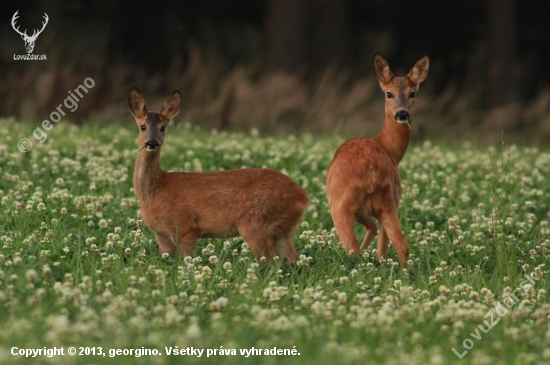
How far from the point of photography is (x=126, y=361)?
480cm

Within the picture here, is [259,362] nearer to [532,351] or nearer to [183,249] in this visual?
[532,351]

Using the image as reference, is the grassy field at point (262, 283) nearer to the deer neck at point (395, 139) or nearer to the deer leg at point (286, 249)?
the deer leg at point (286, 249)

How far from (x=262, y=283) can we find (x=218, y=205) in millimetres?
1011

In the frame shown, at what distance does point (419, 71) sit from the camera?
898 centimetres

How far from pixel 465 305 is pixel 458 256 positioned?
2418 millimetres

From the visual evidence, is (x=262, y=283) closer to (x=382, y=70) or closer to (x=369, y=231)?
(x=369, y=231)

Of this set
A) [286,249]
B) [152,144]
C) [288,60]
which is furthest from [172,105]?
[288,60]

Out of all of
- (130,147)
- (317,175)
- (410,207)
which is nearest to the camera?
(410,207)

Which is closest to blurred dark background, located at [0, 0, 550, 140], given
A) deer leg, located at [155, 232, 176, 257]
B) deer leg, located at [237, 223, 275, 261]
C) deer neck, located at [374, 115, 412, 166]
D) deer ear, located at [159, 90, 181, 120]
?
deer neck, located at [374, 115, 412, 166]

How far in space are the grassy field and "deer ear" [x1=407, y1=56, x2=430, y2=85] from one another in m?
1.18

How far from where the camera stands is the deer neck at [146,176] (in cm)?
793

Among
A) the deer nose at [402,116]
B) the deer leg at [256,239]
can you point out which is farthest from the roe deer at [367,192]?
the deer leg at [256,239]

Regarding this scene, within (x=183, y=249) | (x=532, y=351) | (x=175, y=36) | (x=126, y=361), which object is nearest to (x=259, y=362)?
(x=126, y=361)

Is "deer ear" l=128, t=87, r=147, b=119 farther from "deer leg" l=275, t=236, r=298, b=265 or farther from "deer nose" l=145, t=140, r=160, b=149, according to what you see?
"deer leg" l=275, t=236, r=298, b=265
